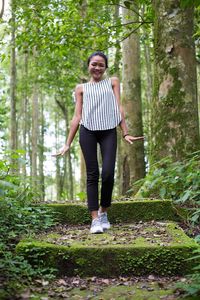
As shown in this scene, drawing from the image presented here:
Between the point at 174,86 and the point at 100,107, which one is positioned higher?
the point at 174,86

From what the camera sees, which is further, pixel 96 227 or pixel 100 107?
pixel 100 107

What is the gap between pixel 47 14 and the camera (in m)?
A: 9.60

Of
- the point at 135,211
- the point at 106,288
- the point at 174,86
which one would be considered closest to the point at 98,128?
the point at 135,211

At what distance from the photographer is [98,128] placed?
4.68 meters

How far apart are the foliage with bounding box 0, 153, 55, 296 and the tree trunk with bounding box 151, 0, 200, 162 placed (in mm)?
2174

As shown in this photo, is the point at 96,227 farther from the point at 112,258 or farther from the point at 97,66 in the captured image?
the point at 97,66

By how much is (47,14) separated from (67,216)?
5948 mm

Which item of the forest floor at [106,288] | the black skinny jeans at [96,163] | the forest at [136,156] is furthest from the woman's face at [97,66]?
the forest floor at [106,288]

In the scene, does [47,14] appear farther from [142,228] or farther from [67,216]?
[142,228]

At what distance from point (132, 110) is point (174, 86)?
3.42m

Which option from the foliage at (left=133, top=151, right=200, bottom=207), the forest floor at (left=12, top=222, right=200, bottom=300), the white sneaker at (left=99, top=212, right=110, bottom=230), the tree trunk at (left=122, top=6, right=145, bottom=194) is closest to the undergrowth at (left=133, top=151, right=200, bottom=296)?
the foliage at (left=133, top=151, right=200, bottom=207)

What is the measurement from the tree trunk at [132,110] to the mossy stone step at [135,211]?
13.1 ft

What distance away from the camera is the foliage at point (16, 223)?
3.25 meters

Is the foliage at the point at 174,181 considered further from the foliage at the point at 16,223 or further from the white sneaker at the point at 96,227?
the foliage at the point at 16,223
